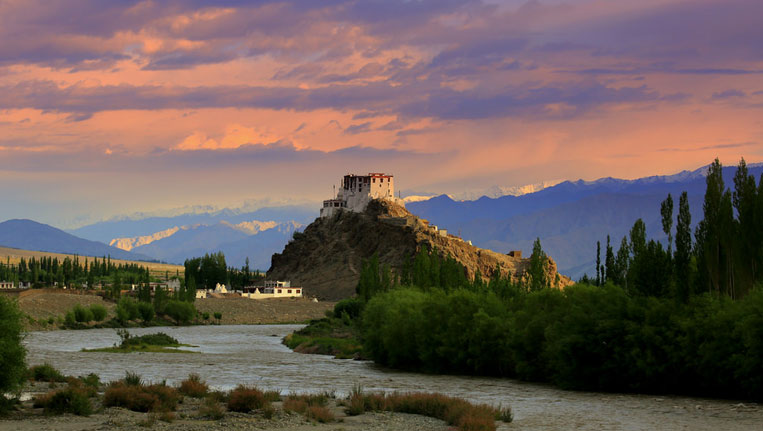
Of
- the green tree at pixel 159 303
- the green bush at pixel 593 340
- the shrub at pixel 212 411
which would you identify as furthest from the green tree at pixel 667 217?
the green tree at pixel 159 303

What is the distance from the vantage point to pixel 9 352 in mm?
31844

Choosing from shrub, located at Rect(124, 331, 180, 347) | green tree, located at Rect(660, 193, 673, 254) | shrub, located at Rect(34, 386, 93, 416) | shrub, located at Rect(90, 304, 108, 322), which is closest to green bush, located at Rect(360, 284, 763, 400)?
green tree, located at Rect(660, 193, 673, 254)

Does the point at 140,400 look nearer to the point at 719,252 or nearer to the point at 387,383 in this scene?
the point at 387,383

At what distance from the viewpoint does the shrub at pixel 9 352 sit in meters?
31.8

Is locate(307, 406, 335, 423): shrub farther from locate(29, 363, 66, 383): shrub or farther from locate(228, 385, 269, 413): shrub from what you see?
locate(29, 363, 66, 383): shrub

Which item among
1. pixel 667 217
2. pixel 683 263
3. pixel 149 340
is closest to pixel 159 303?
pixel 149 340

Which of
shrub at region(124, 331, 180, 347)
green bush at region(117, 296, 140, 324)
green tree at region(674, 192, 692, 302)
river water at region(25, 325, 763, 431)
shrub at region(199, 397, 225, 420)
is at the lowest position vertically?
river water at region(25, 325, 763, 431)

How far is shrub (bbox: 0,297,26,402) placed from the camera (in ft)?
104

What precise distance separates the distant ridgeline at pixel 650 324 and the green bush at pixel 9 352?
1269 inches

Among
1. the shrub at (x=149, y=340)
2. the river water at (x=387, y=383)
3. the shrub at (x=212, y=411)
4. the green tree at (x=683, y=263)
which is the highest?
the green tree at (x=683, y=263)

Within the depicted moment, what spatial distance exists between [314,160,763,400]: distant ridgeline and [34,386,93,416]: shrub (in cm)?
2972

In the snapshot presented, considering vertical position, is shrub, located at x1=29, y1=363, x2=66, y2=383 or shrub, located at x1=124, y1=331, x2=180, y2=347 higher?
shrub, located at x1=124, y1=331, x2=180, y2=347

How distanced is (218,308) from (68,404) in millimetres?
138038

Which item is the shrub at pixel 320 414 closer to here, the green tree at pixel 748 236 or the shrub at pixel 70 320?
the green tree at pixel 748 236
